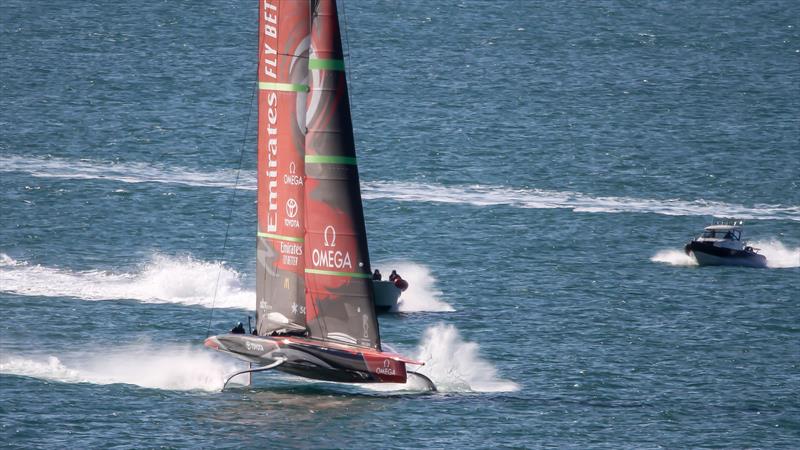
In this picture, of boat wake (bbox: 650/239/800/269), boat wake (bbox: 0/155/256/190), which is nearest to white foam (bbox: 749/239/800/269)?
boat wake (bbox: 650/239/800/269)

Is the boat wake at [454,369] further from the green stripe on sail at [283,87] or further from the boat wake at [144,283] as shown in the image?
the green stripe on sail at [283,87]

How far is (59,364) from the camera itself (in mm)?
56844

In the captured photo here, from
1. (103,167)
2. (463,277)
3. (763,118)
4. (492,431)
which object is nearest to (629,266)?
(463,277)

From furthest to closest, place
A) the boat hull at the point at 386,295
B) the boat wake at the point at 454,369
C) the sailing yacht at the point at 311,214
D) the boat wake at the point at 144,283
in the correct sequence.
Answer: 1. the boat wake at the point at 144,283
2. the boat hull at the point at 386,295
3. the boat wake at the point at 454,369
4. the sailing yacht at the point at 311,214

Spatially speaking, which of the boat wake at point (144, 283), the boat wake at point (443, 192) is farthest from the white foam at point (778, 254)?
the boat wake at point (144, 283)

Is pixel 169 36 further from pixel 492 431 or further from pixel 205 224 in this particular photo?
pixel 492 431

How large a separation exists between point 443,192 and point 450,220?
380 inches

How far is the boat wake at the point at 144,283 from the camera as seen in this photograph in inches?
2714

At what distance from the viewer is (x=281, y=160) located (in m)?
51.2

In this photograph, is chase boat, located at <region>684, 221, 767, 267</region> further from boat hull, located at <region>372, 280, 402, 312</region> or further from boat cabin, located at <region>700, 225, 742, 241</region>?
boat hull, located at <region>372, 280, 402, 312</region>

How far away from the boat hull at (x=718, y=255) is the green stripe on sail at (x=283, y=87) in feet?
113

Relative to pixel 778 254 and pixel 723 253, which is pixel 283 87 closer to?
pixel 723 253

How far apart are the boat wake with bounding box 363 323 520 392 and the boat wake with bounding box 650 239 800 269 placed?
21.5 metres

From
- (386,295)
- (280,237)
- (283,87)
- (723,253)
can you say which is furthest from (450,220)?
(283,87)
